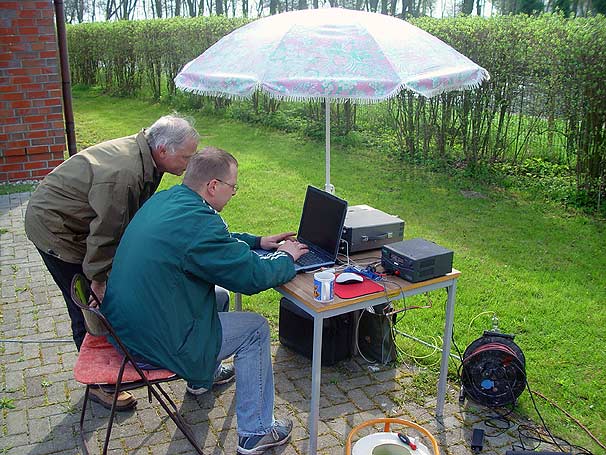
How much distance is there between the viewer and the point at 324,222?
340 cm

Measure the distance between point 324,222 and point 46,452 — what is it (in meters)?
1.85

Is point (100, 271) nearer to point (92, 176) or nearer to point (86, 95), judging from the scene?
point (92, 176)

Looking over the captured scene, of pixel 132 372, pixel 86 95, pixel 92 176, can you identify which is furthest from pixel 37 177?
pixel 86 95

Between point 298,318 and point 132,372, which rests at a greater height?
point 132,372

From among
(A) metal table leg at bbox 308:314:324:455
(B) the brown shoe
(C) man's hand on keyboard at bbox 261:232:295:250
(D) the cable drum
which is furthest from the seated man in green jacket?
(D) the cable drum

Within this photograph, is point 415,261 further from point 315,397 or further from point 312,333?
point 312,333

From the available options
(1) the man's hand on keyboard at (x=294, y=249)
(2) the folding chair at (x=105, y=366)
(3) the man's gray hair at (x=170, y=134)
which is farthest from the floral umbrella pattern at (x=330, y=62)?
(2) the folding chair at (x=105, y=366)

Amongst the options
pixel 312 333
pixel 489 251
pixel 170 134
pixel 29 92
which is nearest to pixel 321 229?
pixel 312 333

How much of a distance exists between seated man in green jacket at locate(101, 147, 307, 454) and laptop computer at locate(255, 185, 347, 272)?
0.40 metres

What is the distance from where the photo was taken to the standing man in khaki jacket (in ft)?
10.3

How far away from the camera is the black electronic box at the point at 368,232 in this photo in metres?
3.53

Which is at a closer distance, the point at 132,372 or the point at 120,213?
the point at 132,372

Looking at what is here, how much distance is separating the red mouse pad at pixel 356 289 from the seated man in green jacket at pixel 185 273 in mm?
257

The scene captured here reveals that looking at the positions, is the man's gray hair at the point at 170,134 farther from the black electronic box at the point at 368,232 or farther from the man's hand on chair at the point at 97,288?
the black electronic box at the point at 368,232
